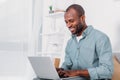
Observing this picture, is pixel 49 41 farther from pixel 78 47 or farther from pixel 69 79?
pixel 69 79

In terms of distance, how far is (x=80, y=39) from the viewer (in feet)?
5.38

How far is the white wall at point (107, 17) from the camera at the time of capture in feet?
7.00

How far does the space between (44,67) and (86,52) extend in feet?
1.07

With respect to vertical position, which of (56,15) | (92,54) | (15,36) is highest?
(56,15)

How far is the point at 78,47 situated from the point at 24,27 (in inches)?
62.3

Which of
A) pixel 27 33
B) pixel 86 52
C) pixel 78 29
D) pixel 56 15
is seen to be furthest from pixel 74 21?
pixel 27 33

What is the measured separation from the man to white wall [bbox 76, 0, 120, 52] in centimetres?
57

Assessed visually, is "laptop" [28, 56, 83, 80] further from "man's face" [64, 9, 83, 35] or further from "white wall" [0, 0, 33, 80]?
"white wall" [0, 0, 33, 80]

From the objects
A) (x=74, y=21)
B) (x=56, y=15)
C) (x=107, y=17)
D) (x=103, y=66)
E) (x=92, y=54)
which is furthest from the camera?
(x=56, y=15)

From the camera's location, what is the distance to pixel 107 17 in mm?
2256

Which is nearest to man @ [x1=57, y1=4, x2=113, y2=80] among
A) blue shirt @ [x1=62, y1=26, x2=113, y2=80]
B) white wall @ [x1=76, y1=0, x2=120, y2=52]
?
blue shirt @ [x1=62, y1=26, x2=113, y2=80]

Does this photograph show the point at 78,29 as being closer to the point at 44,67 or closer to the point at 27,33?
the point at 44,67

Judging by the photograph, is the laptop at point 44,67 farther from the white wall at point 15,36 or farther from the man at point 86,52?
the white wall at point 15,36

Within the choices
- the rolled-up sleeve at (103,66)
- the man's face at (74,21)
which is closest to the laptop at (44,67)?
the rolled-up sleeve at (103,66)
